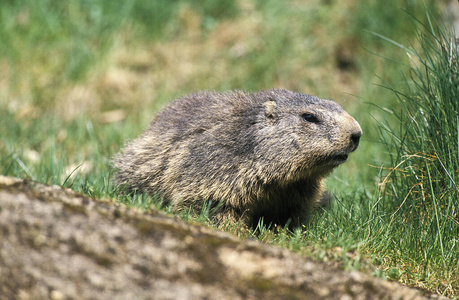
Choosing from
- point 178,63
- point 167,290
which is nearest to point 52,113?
point 178,63

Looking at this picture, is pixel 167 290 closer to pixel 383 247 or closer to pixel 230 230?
pixel 230 230

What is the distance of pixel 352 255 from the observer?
11.2 feet

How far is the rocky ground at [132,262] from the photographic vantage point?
246 cm

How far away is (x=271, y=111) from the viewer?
4.60 meters

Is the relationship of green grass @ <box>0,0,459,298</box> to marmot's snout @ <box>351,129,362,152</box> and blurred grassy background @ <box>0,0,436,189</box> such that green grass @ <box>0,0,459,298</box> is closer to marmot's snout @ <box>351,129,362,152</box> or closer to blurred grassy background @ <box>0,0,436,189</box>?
blurred grassy background @ <box>0,0,436,189</box>

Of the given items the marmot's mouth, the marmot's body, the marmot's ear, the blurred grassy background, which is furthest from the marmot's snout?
the blurred grassy background

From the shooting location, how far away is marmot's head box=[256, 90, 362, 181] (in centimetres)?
433

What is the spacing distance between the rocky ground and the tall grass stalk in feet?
3.10

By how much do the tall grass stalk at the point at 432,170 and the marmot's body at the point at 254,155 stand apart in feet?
1.98

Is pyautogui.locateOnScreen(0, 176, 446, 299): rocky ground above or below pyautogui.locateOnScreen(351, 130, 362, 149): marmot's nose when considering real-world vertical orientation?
below

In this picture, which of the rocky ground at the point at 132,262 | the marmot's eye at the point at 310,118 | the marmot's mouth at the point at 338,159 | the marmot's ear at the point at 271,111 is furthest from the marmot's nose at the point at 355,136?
the rocky ground at the point at 132,262

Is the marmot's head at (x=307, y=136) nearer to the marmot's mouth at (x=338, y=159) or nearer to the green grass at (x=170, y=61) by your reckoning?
→ the marmot's mouth at (x=338, y=159)

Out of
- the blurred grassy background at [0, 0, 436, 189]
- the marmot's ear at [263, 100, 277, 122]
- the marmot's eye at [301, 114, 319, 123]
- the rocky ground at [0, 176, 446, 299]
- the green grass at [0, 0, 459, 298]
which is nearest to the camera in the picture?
the rocky ground at [0, 176, 446, 299]

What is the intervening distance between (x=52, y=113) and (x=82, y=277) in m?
6.10
